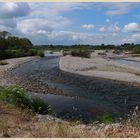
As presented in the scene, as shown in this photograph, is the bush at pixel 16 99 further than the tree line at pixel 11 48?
No

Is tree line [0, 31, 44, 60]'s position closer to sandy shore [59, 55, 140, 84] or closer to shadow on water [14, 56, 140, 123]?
sandy shore [59, 55, 140, 84]

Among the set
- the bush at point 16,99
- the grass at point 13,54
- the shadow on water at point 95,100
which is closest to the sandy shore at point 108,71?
the shadow on water at point 95,100

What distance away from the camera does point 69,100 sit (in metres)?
28.3

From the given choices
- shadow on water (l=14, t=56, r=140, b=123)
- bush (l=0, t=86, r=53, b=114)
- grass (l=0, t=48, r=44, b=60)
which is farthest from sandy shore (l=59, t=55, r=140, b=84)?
grass (l=0, t=48, r=44, b=60)

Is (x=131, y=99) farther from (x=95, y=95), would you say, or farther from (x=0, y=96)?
(x=0, y=96)

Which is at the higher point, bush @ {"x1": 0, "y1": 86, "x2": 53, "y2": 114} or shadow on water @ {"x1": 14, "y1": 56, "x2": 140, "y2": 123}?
bush @ {"x1": 0, "y1": 86, "x2": 53, "y2": 114}

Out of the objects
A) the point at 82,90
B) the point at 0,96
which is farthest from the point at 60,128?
the point at 82,90

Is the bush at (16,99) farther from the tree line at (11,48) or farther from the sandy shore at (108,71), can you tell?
the tree line at (11,48)

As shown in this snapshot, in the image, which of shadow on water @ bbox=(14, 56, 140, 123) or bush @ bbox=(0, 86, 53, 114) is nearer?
bush @ bbox=(0, 86, 53, 114)

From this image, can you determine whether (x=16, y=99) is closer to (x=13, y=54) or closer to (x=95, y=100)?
(x=95, y=100)

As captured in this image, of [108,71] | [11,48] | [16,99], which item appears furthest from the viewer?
[11,48]

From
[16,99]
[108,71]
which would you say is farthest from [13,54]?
[16,99]

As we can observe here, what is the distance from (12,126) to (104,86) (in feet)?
99.1

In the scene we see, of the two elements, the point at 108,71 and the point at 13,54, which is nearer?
the point at 108,71
